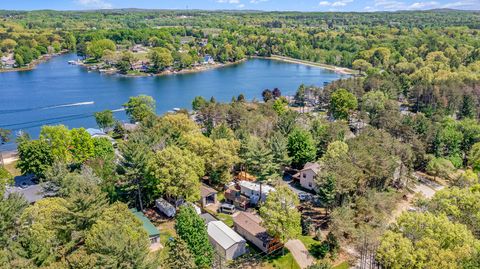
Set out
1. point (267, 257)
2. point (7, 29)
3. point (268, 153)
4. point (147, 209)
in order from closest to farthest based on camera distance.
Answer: point (267, 257)
point (147, 209)
point (268, 153)
point (7, 29)

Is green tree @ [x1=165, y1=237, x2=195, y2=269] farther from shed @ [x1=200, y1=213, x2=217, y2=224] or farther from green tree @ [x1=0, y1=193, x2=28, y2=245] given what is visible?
green tree @ [x1=0, y1=193, x2=28, y2=245]

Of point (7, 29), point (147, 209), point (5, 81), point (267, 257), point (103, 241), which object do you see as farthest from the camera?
point (7, 29)

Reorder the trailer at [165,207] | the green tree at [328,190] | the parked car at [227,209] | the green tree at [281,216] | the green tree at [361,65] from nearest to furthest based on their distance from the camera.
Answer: the green tree at [281,216]
the green tree at [328,190]
the trailer at [165,207]
the parked car at [227,209]
the green tree at [361,65]

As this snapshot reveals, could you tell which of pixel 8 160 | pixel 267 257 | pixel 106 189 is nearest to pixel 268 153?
pixel 267 257

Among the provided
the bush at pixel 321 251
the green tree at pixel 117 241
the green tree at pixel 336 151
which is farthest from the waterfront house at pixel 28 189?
the green tree at pixel 336 151

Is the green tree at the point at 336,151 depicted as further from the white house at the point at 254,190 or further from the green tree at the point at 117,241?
the green tree at the point at 117,241

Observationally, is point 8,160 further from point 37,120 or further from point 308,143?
point 308,143

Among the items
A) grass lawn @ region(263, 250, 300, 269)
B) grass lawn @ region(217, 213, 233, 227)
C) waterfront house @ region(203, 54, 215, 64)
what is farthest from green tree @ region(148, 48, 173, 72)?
grass lawn @ region(263, 250, 300, 269)
